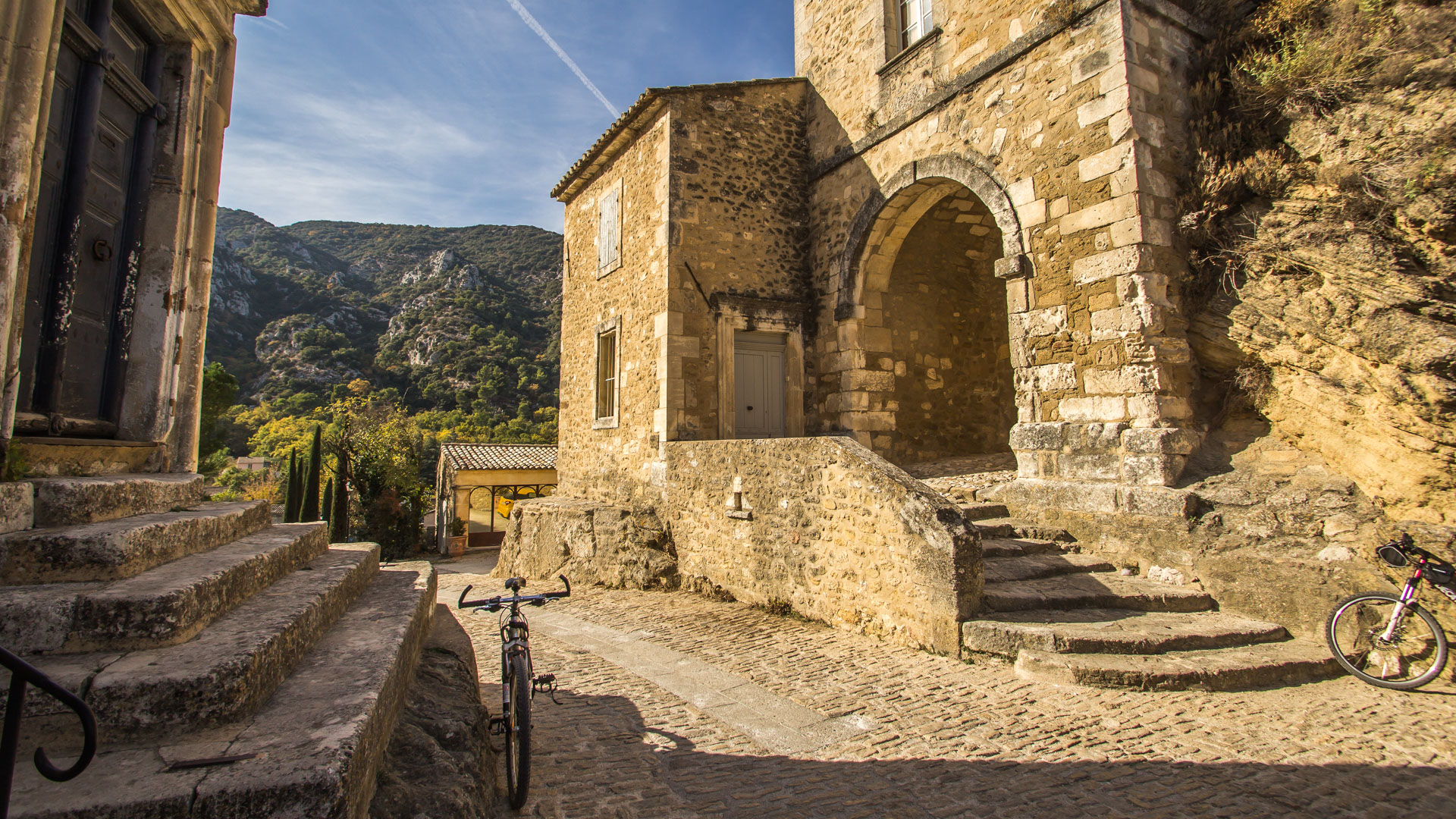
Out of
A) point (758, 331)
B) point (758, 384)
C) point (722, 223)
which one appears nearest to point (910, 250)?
point (758, 331)

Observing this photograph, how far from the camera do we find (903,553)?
521 cm

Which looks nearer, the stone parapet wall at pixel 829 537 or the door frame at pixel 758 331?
the stone parapet wall at pixel 829 537

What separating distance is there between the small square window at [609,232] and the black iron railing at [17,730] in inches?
381

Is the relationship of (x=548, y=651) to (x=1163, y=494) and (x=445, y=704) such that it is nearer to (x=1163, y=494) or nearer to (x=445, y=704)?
(x=445, y=704)

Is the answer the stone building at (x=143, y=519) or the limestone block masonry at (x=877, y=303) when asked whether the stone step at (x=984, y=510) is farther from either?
the stone building at (x=143, y=519)

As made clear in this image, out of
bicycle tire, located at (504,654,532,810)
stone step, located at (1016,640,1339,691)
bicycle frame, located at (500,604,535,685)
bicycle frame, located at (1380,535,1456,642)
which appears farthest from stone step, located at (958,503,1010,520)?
bicycle tire, located at (504,654,532,810)

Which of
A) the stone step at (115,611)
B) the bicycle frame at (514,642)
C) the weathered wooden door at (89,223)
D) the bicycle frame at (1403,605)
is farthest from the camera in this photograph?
the bicycle frame at (1403,605)

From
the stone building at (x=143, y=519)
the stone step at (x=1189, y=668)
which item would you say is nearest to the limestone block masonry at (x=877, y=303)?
the stone step at (x=1189, y=668)

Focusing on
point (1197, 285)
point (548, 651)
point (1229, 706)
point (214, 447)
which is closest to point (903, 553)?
point (1229, 706)

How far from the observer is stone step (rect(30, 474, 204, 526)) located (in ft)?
7.70

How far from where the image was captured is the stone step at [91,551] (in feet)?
6.81

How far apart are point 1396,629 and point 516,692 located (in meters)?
5.37

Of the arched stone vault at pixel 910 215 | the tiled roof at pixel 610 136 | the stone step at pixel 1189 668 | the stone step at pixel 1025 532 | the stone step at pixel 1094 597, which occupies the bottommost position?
the stone step at pixel 1189 668

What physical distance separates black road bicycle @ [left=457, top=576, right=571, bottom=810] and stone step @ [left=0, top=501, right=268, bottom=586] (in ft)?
3.72
